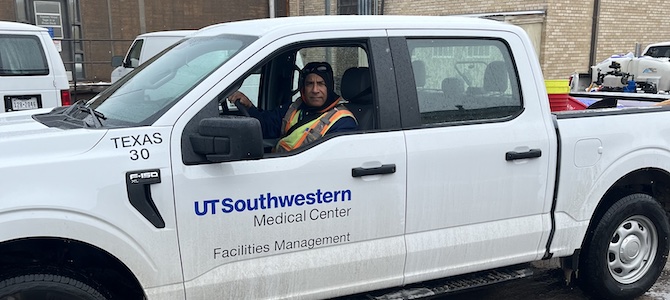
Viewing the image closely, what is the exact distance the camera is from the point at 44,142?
2.72 metres

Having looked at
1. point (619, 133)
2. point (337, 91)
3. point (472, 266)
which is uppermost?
point (337, 91)

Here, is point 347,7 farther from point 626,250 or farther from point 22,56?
point 626,250

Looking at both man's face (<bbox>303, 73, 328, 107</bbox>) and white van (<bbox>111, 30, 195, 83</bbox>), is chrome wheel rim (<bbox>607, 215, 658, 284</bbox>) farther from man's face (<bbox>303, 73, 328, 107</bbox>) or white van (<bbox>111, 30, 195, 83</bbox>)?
white van (<bbox>111, 30, 195, 83</bbox>)

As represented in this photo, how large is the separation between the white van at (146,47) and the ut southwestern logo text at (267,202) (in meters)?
9.84

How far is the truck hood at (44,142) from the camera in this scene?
8.74ft

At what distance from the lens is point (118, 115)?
3139 millimetres

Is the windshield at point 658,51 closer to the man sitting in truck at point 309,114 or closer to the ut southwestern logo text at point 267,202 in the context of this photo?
the man sitting in truck at point 309,114

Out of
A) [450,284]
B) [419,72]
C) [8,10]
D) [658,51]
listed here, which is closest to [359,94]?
[419,72]

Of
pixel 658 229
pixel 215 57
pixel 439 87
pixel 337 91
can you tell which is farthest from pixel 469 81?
pixel 658 229

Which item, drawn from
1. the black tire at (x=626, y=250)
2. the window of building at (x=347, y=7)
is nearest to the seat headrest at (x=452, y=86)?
the black tire at (x=626, y=250)

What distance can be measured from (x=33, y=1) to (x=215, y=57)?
15843 millimetres

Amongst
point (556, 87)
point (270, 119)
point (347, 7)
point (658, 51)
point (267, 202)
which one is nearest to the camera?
point (267, 202)

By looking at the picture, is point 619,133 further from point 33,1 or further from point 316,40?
point 33,1

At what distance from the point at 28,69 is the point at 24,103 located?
1.54 ft
